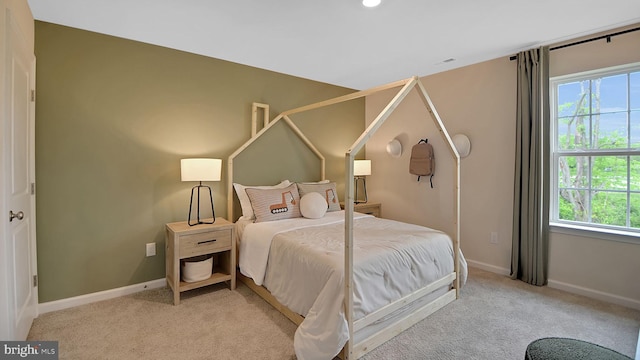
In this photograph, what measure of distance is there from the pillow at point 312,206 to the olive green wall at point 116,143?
2.98 ft

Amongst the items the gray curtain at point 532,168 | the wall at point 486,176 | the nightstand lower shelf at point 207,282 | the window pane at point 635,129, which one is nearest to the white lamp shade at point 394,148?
the wall at point 486,176

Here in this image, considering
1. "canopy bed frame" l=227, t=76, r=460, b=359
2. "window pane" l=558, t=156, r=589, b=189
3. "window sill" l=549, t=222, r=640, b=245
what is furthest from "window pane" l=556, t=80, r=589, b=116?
"canopy bed frame" l=227, t=76, r=460, b=359

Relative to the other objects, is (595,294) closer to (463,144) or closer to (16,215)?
(463,144)

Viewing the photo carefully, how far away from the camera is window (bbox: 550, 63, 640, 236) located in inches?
103

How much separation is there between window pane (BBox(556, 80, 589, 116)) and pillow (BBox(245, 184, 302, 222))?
115 inches

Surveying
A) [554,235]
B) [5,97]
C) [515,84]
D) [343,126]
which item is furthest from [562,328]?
[5,97]

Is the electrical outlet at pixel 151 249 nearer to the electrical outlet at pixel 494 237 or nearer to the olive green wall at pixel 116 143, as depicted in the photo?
the olive green wall at pixel 116 143

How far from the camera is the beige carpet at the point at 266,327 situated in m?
1.92

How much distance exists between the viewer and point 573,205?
2926mm

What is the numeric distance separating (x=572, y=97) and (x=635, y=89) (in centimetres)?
43

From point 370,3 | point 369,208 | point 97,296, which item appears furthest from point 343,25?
point 97,296

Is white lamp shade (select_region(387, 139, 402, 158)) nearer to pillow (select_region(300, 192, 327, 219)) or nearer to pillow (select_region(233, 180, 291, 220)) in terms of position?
pillow (select_region(300, 192, 327, 219))

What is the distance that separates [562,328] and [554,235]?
1031 millimetres

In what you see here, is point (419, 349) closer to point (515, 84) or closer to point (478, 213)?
point (478, 213)
